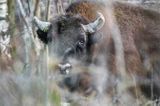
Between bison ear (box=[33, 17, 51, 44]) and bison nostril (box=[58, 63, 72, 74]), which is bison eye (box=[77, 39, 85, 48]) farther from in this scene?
bison nostril (box=[58, 63, 72, 74])

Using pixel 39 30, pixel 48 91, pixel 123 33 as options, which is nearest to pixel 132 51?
pixel 123 33

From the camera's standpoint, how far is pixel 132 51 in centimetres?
889

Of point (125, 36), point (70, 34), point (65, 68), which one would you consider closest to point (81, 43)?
point (70, 34)

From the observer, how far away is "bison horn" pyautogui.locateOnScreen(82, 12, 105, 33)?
28.0ft

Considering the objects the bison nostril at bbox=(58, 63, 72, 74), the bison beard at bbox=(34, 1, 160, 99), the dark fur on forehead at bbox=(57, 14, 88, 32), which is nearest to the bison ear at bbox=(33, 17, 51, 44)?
the bison beard at bbox=(34, 1, 160, 99)

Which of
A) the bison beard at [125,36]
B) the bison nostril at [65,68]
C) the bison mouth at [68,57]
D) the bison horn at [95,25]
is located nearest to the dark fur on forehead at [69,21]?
the bison beard at [125,36]

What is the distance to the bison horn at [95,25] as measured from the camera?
8531mm

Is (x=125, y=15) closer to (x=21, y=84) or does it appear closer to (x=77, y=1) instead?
(x=77, y=1)

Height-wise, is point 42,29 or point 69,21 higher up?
point 69,21

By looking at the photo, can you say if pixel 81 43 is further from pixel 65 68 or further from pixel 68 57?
pixel 65 68

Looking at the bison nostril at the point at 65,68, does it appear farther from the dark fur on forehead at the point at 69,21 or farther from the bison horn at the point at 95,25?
the bison horn at the point at 95,25

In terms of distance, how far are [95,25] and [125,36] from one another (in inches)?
24.0

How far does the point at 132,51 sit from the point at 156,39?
653 millimetres

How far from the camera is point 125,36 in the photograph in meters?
8.97
